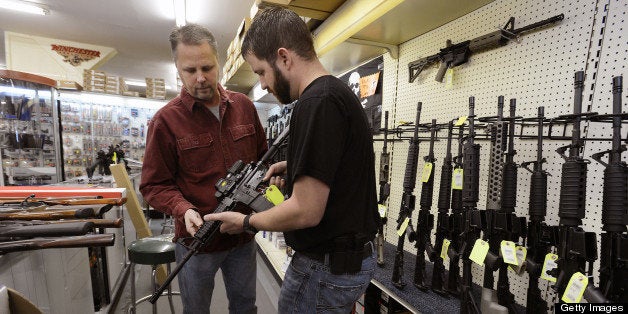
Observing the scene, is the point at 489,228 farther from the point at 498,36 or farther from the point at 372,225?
the point at 498,36

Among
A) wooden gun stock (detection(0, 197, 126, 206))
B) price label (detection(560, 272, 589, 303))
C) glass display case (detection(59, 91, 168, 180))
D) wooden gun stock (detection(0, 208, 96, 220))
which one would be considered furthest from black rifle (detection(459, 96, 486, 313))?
glass display case (detection(59, 91, 168, 180))

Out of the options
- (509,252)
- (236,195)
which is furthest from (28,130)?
(509,252)

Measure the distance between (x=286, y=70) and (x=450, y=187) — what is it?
1092mm

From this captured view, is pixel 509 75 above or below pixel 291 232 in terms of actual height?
above

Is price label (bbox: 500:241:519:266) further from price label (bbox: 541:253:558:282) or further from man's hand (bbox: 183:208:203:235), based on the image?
man's hand (bbox: 183:208:203:235)

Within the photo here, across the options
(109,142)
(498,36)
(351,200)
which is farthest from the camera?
(109,142)

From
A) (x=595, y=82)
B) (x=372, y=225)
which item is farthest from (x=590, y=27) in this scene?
(x=372, y=225)

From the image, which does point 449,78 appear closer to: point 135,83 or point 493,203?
point 493,203

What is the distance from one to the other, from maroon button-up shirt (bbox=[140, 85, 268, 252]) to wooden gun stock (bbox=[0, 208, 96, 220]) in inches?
9.6

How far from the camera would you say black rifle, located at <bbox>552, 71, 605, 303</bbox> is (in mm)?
972

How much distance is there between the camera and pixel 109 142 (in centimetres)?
559

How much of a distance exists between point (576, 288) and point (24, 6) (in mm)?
7130

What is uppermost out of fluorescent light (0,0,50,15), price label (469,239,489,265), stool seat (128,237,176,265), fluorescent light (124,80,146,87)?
fluorescent light (0,0,50,15)

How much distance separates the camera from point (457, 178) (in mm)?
1441
